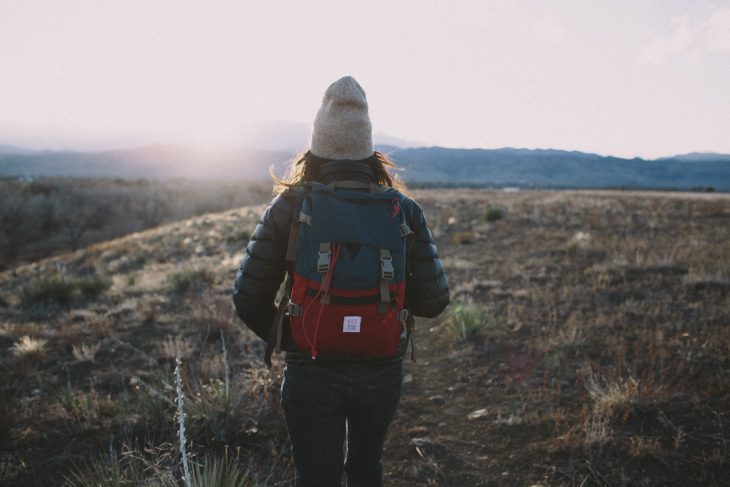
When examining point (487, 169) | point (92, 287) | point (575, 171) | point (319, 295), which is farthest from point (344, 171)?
point (575, 171)

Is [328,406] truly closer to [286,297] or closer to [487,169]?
[286,297]

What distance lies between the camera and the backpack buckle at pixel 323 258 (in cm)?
152

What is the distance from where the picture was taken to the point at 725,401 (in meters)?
3.38

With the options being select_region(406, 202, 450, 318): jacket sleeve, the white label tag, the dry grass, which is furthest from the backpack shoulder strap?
the dry grass

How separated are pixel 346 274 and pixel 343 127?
691mm

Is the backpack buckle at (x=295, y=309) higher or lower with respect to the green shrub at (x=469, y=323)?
higher

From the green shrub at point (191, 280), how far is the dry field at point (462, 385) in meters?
0.09

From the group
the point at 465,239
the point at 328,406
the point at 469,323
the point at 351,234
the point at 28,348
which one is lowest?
the point at 28,348

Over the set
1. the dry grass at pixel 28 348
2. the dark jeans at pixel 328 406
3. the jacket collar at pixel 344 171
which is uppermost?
the jacket collar at pixel 344 171

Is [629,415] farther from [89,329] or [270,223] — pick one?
[89,329]

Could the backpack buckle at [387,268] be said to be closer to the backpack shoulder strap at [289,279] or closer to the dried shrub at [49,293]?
the backpack shoulder strap at [289,279]

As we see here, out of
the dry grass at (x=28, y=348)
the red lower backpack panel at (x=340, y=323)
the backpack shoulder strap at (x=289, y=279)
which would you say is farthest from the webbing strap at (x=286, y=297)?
the dry grass at (x=28, y=348)

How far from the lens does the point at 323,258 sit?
60.2 inches

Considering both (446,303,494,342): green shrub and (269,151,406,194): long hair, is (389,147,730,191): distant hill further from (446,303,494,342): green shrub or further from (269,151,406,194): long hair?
(269,151,406,194): long hair
